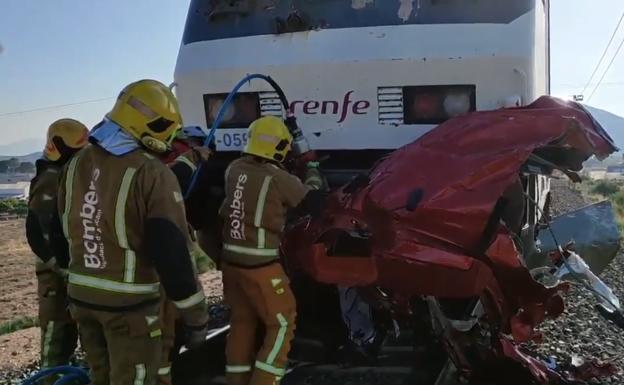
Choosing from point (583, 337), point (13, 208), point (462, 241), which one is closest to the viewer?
point (462, 241)

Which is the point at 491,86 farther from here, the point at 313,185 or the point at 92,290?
the point at 92,290

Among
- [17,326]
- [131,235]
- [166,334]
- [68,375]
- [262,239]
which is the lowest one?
[17,326]

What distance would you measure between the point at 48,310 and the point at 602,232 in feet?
16.1

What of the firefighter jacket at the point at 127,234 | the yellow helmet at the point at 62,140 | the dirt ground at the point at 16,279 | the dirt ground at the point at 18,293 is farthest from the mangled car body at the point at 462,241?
the dirt ground at the point at 16,279

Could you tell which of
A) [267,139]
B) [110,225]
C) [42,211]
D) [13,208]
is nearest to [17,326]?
[42,211]

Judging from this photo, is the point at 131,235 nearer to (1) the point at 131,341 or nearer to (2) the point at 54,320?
(1) the point at 131,341

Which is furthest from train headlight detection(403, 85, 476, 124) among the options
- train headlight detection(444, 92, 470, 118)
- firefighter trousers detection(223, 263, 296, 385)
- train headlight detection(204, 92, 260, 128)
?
firefighter trousers detection(223, 263, 296, 385)

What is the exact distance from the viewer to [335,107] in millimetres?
4898

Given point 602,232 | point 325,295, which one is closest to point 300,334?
point 325,295

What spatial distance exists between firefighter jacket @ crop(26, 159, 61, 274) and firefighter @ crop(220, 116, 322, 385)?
3.70ft

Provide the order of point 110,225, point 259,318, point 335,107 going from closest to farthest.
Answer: point 110,225 → point 259,318 → point 335,107

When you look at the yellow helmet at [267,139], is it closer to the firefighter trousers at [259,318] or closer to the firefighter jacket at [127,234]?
the firefighter trousers at [259,318]

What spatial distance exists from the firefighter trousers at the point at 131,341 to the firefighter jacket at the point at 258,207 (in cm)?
92

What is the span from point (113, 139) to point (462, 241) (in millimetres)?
1780
